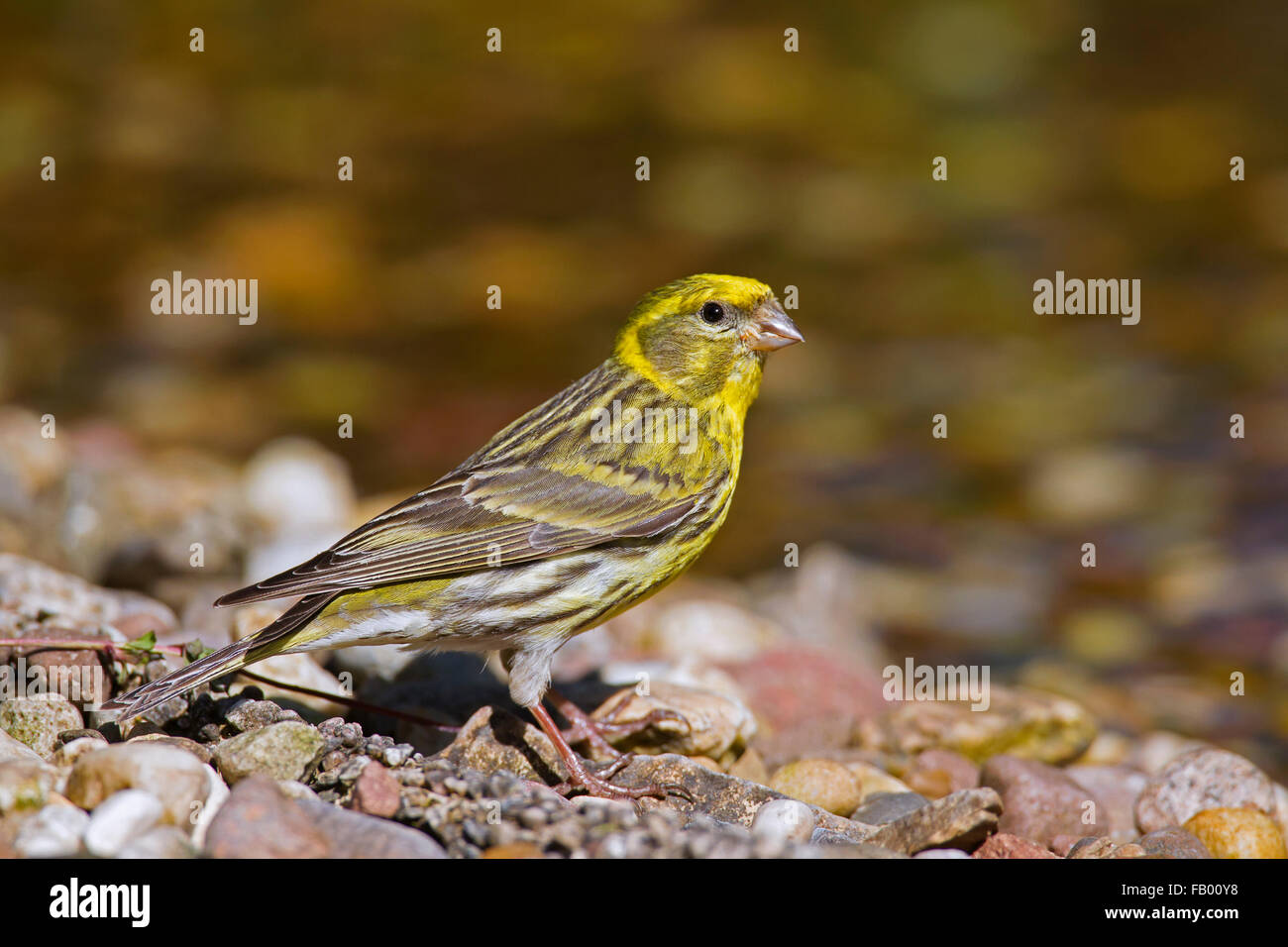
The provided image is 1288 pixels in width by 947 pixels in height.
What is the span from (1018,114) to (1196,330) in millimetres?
3572

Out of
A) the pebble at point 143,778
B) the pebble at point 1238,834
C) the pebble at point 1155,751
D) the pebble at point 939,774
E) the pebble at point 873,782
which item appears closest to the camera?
the pebble at point 143,778

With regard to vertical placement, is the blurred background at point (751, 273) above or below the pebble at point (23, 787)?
above

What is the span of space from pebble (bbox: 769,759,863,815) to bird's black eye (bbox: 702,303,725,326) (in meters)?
1.69

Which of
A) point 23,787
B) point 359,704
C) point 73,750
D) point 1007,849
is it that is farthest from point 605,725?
point 23,787

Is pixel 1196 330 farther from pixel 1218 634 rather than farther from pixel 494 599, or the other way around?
pixel 494 599

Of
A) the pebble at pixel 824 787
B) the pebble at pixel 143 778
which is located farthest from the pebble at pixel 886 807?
the pebble at pixel 143 778

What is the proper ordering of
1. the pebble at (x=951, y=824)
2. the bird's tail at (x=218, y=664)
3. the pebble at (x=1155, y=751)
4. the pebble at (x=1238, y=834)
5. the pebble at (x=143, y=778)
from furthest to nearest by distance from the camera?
1. the pebble at (x=1155, y=751)
2. the pebble at (x=1238, y=834)
3. the bird's tail at (x=218, y=664)
4. the pebble at (x=951, y=824)
5. the pebble at (x=143, y=778)

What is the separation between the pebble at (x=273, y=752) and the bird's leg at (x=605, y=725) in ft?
4.03

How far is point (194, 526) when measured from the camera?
20.5ft

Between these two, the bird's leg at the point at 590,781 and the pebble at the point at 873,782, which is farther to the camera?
the pebble at the point at 873,782

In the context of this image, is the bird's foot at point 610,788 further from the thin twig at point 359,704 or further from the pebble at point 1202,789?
the pebble at point 1202,789

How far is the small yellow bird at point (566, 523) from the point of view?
15.5 feet

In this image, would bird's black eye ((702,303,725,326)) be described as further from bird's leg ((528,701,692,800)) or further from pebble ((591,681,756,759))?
bird's leg ((528,701,692,800))

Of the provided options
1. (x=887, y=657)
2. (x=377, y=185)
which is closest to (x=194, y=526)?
(x=887, y=657)
